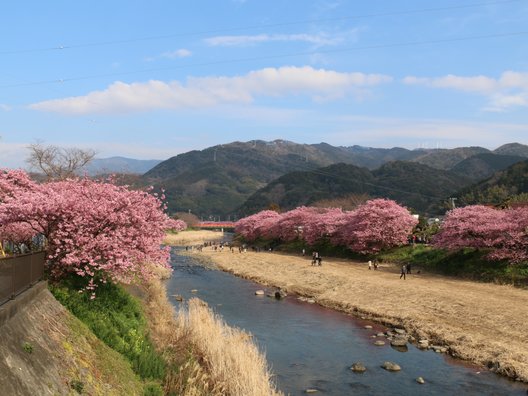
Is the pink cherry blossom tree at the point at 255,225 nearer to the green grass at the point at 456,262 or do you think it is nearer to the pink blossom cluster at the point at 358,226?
the pink blossom cluster at the point at 358,226

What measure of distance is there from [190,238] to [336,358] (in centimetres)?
12729

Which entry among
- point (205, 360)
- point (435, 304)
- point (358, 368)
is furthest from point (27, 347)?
point (435, 304)

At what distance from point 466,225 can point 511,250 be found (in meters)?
5.88

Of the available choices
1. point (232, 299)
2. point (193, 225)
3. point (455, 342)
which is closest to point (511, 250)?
point (455, 342)

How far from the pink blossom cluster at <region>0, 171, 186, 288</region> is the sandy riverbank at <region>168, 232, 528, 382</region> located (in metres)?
18.7

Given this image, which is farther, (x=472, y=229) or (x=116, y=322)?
(x=472, y=229)

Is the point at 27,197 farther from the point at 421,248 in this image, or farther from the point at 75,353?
the point at 421,248

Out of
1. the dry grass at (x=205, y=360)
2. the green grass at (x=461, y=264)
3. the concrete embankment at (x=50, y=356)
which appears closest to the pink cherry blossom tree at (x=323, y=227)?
the green grass at (x=461, y=264)

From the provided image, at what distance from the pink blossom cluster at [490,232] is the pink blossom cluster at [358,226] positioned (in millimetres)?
11632

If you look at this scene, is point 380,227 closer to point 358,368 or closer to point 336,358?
point 336,358

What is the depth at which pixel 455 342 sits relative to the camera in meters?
27.8

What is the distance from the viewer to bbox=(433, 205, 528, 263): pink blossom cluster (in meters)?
45.2

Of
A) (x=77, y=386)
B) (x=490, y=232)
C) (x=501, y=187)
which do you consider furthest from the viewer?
(x=501, y=187)

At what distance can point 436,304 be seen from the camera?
1431 inches
